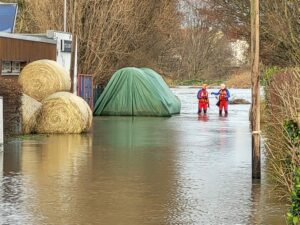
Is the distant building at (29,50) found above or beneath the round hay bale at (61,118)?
above

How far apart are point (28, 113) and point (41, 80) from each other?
8.70 feet

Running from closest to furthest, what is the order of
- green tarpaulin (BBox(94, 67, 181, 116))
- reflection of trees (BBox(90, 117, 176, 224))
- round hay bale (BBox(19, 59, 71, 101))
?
reflection of trees (BBox(90, 117, 176, 224)) < round hay bale (BBox(19, 59, 71, 101)) < green tarpaulin (BBox(94, 67, 181, 116))

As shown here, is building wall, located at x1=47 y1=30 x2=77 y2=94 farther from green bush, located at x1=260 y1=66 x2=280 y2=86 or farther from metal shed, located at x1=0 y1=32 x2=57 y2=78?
green bush, located at x1=260 y1=66 x2=280 y2=86

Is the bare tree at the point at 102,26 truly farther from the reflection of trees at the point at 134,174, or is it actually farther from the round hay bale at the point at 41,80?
the reflection of trees at the point at 134,174

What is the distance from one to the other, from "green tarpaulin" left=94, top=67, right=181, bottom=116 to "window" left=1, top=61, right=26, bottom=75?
20.2 ft

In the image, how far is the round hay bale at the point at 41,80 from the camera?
2245cm

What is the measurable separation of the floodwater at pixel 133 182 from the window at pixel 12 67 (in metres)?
4.29

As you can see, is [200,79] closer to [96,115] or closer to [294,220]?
[96,115]

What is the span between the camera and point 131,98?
30.2m

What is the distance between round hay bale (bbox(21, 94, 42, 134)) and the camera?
19.9 m

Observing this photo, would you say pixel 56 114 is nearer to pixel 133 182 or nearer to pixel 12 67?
pixel 12 67

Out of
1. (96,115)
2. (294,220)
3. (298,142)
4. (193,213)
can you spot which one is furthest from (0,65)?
(294,220)

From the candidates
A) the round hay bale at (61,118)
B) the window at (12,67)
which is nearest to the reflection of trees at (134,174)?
the round hay bale at (61,118)

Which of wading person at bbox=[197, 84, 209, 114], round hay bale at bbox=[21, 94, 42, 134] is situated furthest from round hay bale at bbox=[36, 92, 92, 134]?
wading person at bbox=[197, 84, 209, 114]
